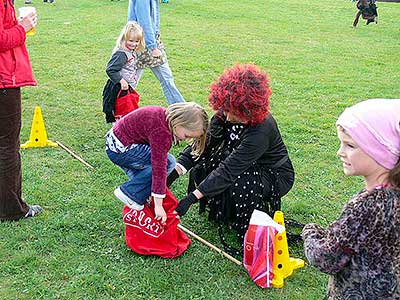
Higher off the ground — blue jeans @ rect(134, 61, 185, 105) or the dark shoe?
blue jeans @ rect(134, 61, 185, 105)

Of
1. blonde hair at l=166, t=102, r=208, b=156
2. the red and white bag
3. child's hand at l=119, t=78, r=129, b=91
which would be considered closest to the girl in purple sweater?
blonde hair at l=166, t=102, r=208, b=156

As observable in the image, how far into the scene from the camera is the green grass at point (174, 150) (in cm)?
353

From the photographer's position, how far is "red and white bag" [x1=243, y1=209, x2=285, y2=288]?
342cm

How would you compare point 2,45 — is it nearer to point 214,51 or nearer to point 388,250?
point 388,250

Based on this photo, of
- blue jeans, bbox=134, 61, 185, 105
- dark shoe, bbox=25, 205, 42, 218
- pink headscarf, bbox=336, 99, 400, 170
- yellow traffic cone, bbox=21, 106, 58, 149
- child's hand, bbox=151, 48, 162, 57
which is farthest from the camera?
blue jeans, bbox=134, 61, 185, 105

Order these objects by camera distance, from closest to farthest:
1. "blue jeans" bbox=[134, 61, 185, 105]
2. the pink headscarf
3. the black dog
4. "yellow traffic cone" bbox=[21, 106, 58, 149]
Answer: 1. the pink headscarf
2. "yellow traffic cone" bbox=[21, 106, 58, 149]
3. "blue jeans" bbox=[134, 61, 185, 105]
4. the black dog

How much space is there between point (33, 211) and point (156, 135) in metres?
1.37

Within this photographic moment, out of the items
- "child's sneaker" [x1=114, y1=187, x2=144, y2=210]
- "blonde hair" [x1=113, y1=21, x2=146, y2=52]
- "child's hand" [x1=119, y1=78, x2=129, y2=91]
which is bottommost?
"child's sneaker" [x1=114, y1=187, x2=144, y2=210]

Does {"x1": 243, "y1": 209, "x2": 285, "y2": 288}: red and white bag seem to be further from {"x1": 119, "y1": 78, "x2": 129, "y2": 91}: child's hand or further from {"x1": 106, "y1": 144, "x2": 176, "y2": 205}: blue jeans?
{"x1": 119, "y1": 78, "x2": 129, "y2": 91}: child's hand

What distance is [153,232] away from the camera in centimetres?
378

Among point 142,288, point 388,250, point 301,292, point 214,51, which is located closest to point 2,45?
point 142,288

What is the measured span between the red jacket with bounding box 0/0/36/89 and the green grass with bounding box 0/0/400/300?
1086mm

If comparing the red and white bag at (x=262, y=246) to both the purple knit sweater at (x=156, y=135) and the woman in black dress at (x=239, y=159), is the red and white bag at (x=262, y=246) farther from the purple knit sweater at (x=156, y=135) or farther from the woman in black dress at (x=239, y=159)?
the purple knit sweater at (x=156, y=135)

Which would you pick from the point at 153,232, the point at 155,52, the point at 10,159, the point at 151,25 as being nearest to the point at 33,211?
the point at 10,159
